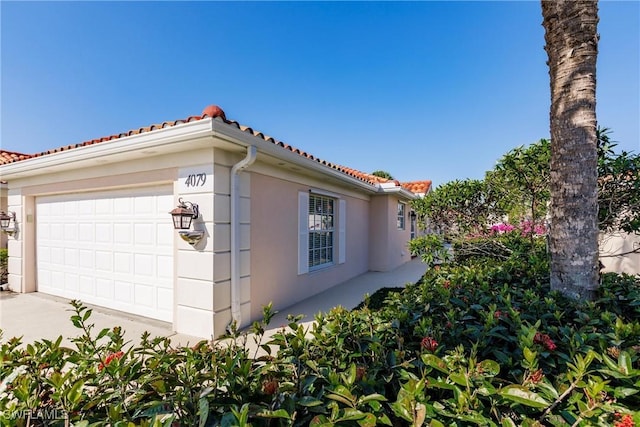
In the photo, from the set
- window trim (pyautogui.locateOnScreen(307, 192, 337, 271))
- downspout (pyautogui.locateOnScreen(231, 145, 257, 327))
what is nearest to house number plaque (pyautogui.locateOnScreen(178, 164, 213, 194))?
downspout (pyautogui.locateOnScreen(231, 145, 257, 327))

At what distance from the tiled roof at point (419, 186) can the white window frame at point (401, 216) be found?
1.31 metres

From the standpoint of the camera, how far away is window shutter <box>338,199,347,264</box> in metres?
8.56

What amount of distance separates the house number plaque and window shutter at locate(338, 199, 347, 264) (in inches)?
185

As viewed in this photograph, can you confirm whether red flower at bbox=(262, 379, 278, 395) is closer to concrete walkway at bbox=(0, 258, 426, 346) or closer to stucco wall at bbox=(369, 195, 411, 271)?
concrete walkway at bbox=(0, 258, 426, 346)

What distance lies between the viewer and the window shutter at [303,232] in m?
6.73

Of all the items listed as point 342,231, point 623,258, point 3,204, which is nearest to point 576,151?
point 342,231

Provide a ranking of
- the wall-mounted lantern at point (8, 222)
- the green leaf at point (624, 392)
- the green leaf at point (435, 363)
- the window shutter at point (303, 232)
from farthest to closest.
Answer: the wall-mounted lantern at point (8, 222), the window shutter at point (303, 232), the green leaf at point (435, 363), the green leaf at point (624, 392)

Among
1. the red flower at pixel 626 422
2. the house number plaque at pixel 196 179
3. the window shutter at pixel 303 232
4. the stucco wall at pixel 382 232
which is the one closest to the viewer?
the red flower at pixel 626 422

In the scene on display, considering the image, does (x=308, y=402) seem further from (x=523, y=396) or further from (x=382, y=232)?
(x=382, y=232)

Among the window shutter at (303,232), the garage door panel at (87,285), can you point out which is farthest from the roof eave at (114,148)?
the window shutter at (303,232)

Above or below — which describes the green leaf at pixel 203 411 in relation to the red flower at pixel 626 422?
below

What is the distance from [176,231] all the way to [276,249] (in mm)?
2008

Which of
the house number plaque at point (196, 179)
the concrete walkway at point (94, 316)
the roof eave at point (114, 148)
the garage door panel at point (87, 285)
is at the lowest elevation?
the concrete walkway at point (94, 316)

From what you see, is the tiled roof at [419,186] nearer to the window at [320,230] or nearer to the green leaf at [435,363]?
the window at [320,230]
